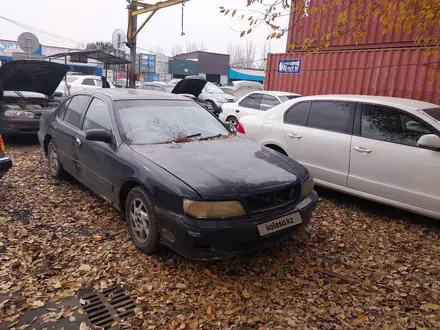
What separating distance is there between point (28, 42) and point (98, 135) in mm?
9052

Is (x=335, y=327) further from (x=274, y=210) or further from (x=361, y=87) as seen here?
(x=361, y=87)

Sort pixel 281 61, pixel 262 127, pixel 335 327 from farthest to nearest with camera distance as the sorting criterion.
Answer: pixel 281 61
pixel 262 127
pixel 335 327

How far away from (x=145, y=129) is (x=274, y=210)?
5.55 ft

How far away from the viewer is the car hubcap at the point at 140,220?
314 centimetres

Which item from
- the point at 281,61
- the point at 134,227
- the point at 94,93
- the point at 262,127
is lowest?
the point at 134,227

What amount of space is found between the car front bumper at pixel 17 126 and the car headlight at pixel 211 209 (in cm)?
618

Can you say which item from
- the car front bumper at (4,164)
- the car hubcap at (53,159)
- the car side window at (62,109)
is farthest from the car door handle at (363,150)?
the car front bumper at (4,164)

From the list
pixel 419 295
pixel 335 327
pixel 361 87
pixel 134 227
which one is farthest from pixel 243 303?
pixel 361 87

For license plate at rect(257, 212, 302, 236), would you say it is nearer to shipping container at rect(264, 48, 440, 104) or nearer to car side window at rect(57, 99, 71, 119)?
car side window at rect(57, 99, 71, 119)

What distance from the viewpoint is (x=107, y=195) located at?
147 inches

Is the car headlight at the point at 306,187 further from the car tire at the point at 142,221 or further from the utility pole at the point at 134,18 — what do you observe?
the utility pole at the point at 134,18

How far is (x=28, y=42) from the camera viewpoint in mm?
10508

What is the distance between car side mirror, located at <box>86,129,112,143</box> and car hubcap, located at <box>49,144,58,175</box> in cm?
191

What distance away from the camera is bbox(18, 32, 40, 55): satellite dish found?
10.4 metres
